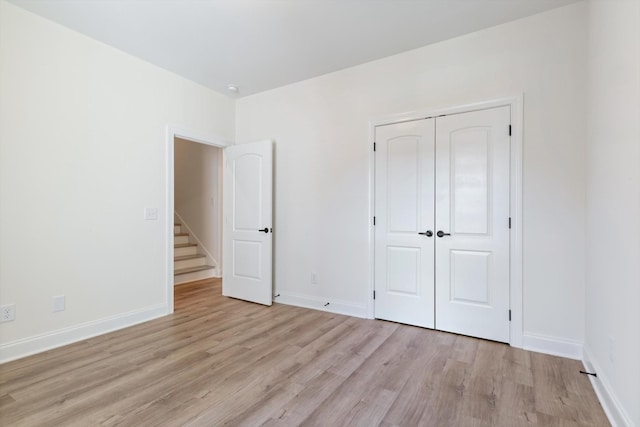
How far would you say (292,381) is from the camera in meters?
2.03

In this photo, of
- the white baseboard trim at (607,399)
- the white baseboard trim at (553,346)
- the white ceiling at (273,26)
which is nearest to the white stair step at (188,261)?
the white ceiling at (273,26)

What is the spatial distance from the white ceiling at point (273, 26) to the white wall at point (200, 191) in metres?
2.36

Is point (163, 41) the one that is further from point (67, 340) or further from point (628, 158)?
point (628, 158)

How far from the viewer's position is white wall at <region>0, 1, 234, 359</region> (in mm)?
2365

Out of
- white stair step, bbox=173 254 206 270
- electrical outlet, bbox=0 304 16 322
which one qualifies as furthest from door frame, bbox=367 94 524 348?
white stair step, bbox=173 254 206 270

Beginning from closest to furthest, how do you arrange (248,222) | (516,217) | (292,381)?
1. (292,381)
2. (516,217)
3. (248,222)

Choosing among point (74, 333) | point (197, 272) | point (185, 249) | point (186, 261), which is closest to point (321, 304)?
point (74, 333)

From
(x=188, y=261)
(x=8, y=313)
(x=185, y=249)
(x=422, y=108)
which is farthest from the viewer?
(x=185, y=249)

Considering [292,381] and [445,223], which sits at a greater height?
[445,223]

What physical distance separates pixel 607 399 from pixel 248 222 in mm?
3609

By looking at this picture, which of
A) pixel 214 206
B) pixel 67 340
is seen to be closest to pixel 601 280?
pixel 67 340

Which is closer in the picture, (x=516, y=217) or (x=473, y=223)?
(x=516, y=217)

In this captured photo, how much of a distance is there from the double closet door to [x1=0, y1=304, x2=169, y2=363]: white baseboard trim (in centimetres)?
251

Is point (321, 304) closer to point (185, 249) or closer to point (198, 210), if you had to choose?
point (185, 249)
